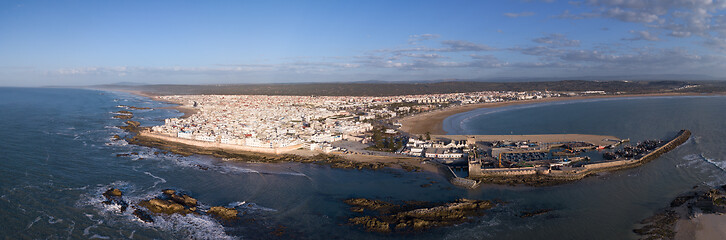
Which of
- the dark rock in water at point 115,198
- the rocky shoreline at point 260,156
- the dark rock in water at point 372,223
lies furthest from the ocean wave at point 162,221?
the rocky shoreline at point 260,156

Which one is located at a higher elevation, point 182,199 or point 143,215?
point 182,199

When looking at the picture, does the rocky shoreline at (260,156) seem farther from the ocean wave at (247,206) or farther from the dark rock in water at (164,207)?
the dark rock in water at (164,207)

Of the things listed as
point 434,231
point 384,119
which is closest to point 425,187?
point 434,231

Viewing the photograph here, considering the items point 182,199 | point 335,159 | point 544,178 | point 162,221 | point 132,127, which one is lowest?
point 162,221

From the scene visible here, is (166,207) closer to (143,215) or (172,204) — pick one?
(172,204)

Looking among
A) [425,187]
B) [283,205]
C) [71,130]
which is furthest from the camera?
[71,130]

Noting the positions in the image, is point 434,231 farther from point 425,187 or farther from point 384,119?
point 384,119

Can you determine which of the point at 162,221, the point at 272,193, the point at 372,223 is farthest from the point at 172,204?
the point at 372,223
